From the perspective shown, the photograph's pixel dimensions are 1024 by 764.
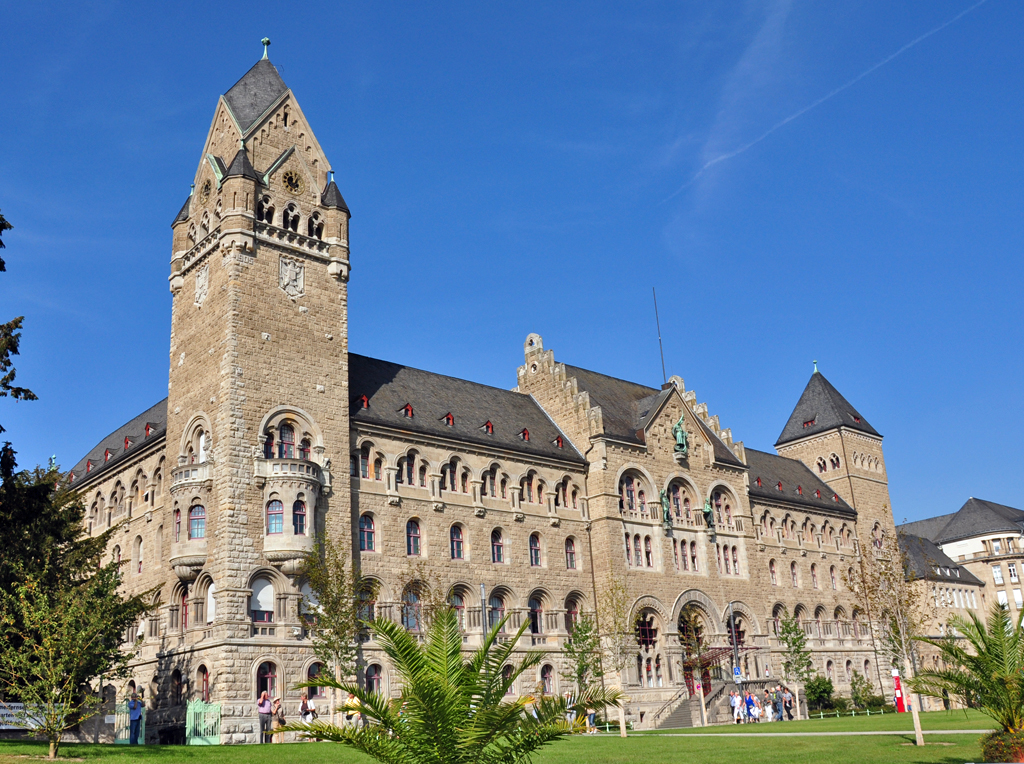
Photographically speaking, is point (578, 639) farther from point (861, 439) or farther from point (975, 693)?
point (861, 439)

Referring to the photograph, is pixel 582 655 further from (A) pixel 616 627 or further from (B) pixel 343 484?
(B) pixel 343 484

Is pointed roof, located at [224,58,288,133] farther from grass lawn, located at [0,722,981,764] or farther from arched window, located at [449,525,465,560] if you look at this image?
grass lawn, located at [0,722,981,764]

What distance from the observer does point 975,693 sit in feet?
73.1

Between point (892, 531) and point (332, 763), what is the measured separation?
62.7 m

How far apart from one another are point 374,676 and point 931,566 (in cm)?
5361

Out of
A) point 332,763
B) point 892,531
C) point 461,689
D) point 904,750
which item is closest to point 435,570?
point 332,763

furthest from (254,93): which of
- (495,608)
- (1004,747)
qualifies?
(1004,747)

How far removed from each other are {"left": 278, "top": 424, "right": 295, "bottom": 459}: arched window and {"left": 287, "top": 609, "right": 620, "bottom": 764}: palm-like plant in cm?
2983

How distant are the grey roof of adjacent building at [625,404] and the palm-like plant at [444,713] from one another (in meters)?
42.1

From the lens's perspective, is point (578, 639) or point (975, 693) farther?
point (578, 639)

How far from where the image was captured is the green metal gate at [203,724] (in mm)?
34875

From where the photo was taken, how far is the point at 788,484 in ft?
232

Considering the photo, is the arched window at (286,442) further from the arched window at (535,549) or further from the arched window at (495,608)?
the arched window at (535,549)

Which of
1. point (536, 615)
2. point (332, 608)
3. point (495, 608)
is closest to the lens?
point (332, 608)
